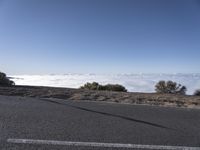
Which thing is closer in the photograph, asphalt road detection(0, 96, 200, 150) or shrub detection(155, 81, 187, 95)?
asphalt road detection(0, 96, 200, 150)

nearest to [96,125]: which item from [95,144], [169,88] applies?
[95,144]

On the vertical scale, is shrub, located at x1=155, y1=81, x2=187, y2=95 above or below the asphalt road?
above

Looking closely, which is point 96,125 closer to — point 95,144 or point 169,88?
point 95,144

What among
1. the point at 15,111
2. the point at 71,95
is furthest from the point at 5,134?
the point at 71,95

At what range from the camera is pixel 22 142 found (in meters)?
4.17

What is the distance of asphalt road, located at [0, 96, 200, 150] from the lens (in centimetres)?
445

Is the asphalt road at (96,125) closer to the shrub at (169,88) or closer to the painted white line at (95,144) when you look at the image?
the painted white line at (95,144)

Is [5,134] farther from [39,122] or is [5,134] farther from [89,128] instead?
[89,128]

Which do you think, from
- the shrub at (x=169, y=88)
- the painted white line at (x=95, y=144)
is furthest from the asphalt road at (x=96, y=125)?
the shrub at (x=169, y=88)

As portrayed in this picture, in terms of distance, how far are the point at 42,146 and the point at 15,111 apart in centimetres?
267

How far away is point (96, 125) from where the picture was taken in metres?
5.38

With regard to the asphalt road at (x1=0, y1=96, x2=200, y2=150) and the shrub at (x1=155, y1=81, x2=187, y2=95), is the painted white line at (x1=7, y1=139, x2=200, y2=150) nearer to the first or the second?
the asphalt road at (x1=0, y1=96, x2=200, y2=150)

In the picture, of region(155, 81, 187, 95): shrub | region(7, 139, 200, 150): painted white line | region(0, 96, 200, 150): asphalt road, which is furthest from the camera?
region(155, 81, 187, 95): shrub

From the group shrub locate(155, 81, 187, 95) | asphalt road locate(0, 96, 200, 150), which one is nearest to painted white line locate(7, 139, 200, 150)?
asphalt road locate(0, 96, 200, 150)
